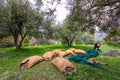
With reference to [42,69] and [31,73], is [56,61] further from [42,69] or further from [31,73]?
[31,73]

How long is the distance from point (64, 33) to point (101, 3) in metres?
13.0

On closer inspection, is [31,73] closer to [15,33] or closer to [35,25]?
[35,25]

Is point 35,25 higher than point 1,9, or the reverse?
point 1,9

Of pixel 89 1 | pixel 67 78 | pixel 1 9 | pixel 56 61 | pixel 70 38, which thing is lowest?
pixel 67 78

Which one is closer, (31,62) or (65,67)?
(65,67)

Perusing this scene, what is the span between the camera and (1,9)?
52.7 ft

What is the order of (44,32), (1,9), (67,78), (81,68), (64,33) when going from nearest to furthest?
(67,78), (81,68), (1,9), (44,32), (64,33)

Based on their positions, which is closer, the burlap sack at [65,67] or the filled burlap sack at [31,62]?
the burlap sack at [65,67]

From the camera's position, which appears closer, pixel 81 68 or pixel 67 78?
pixel 67 78

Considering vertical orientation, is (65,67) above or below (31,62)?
below

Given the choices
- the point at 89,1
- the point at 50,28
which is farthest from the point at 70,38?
the point at 89,1

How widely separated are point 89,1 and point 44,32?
8.99 meters

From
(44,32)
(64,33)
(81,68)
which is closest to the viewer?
(81,68)

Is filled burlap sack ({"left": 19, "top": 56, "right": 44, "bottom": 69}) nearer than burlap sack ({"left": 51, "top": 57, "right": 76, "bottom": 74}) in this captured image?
No
